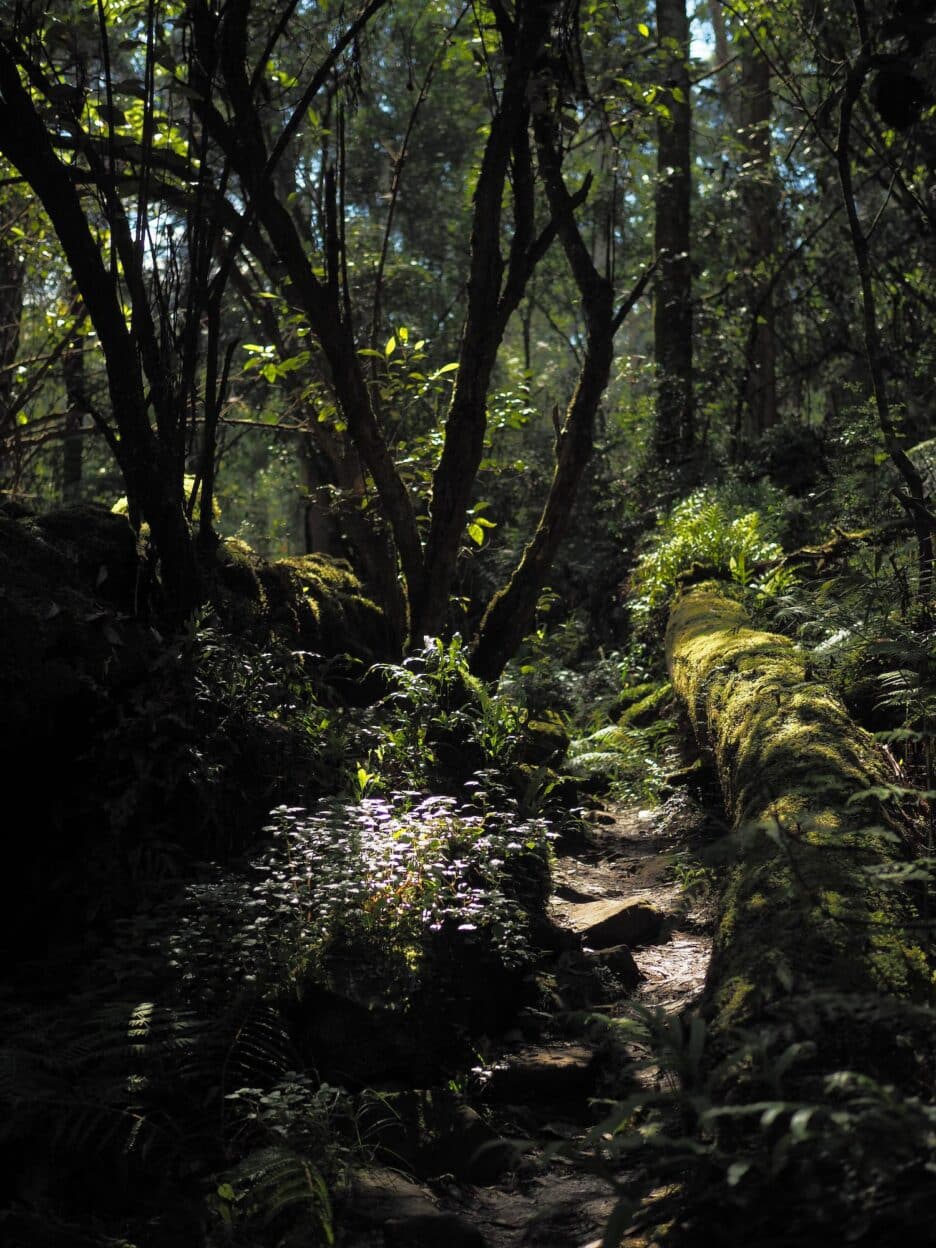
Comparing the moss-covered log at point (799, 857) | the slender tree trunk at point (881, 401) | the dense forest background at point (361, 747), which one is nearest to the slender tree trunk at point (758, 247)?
the dense forest background at point (361, 747)

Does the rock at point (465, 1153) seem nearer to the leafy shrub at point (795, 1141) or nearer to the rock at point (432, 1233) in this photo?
the rock at point (432, 1233)

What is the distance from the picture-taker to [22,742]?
4.55 m

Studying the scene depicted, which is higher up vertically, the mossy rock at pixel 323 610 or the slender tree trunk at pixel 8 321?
the slender tree trunk at pixel 8 321

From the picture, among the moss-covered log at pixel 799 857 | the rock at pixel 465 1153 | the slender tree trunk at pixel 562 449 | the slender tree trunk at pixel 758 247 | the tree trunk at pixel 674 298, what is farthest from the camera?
the slender tree trunk at pixel 758 247

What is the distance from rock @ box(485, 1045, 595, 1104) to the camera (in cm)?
367

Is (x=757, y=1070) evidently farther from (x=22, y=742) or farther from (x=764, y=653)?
(x=764, y=653)

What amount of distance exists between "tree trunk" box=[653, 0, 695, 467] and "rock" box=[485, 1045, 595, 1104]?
11.2 metres

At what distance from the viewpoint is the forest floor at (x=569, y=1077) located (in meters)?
2.87

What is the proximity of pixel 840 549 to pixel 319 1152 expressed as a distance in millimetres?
6873

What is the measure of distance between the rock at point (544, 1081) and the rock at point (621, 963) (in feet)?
2.19

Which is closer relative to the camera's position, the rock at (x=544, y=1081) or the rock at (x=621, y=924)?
the rock at (x=544, y=1081)

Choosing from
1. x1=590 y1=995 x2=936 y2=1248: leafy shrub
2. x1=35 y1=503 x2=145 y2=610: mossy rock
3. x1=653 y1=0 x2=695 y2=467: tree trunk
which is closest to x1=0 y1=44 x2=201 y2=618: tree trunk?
x1=35 y1=503 x2=145 y2=610: mossy rock

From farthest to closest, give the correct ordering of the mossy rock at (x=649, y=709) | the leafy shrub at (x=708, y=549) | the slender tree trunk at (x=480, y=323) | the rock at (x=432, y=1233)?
the leafy shrub at (x=708, y=549) < the mossy rock at (x=649, y=709) < the slender tree trunk at (x=480, y=323) < the rock at (x=432, y=1233)

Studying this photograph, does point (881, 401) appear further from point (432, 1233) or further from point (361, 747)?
point (432, 1233)
